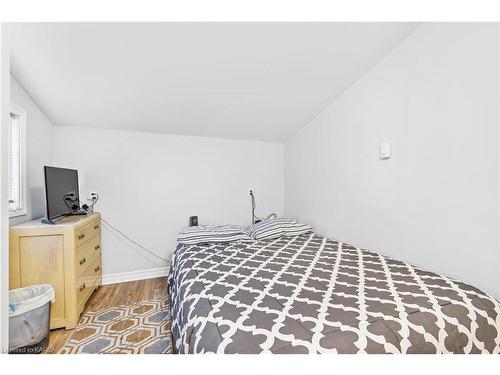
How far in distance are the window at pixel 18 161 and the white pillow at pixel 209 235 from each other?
1360 millimetres

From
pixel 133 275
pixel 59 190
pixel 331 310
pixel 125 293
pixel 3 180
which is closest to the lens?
pixel 3 180

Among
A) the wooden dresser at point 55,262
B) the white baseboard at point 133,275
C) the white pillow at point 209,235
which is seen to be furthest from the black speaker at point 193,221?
the wooden dresser at point 55,262

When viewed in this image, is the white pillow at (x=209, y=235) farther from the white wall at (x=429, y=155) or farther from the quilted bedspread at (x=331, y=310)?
the white wall at (x=429, y=155)

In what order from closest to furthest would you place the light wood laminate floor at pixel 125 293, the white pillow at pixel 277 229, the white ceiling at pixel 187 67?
the white ceiling at pixel 187 67 → the light wood laminate floor at pixel 125 293 → the white pillow at pixel 277 229

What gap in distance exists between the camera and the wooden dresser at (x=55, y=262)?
5.41ft

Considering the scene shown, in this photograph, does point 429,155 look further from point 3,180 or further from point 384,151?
point 3,180

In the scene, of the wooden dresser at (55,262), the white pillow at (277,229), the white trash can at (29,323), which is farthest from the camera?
the white pillow at (277,229)

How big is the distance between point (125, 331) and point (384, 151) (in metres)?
2.46

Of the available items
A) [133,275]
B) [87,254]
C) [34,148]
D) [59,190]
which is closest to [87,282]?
[87,254]

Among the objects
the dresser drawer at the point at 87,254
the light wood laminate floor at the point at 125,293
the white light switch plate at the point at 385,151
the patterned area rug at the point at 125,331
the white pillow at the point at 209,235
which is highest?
the white light switch plate at the point at 385,151

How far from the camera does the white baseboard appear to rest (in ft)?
8.60

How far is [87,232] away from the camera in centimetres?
208

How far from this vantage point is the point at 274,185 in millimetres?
3375

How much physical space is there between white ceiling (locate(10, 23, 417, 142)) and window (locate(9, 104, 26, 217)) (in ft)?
0.92
